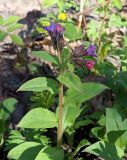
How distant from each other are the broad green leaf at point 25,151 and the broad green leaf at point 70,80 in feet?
1.71

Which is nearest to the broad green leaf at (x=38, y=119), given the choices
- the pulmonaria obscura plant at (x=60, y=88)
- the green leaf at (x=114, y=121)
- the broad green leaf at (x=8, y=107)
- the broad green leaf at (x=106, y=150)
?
the pulmonaria obscura plant at (x=60, y=88)

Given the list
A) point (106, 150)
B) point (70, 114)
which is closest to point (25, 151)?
point (70, 114)

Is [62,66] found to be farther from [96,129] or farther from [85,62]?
[96,129]

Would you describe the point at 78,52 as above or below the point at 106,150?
above

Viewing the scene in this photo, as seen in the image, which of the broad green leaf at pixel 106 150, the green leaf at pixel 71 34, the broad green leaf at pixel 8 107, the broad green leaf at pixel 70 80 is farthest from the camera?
the broad green leaf at pixel 8 107

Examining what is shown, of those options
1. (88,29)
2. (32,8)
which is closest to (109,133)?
(88,29)

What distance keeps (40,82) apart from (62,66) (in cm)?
14

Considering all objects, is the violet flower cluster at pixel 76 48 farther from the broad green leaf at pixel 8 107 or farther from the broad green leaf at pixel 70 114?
the broad green leaf at pixel 8 107

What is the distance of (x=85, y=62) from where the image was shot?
2.04 meters

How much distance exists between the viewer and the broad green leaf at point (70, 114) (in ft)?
7.66

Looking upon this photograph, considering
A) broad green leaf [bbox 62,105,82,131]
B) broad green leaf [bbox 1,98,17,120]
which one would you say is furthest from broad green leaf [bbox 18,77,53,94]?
broad green leaf [bbox 1,98,17,120]

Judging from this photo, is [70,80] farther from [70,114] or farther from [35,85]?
[70,114]

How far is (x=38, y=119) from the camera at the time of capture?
213 cm

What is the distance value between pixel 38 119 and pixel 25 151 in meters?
0.23
